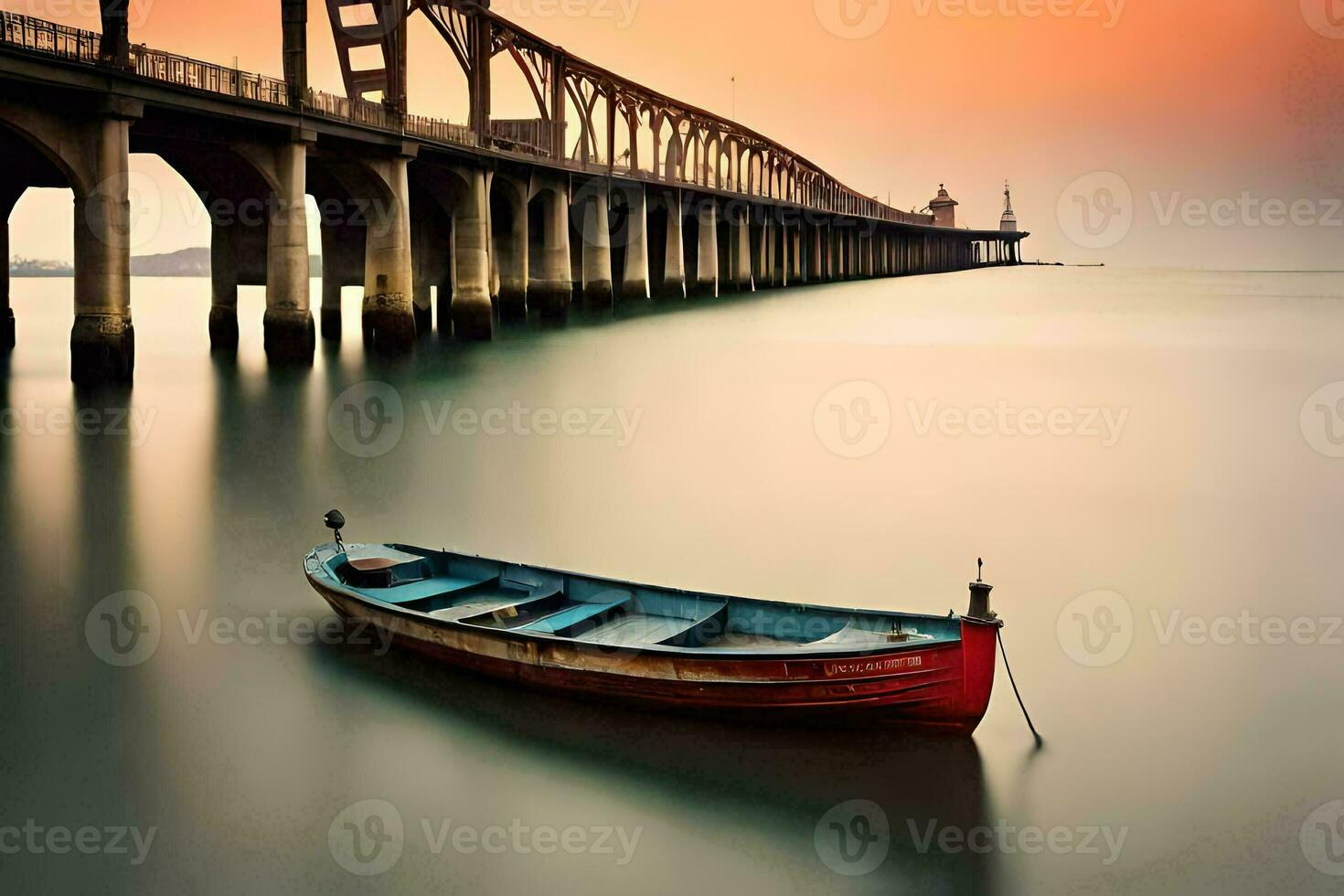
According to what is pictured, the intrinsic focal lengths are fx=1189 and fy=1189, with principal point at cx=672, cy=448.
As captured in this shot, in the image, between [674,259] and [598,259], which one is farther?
[674,259]

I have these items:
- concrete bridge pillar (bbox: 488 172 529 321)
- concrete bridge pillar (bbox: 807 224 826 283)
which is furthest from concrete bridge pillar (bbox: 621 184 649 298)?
concrete bridge pillar (bbox: 807 224 826 283)

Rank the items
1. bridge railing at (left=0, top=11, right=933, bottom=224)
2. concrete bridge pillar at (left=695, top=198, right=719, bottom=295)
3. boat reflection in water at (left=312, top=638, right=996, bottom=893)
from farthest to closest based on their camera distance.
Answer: concrete bridge pillar at (left=695, top=198, right=719, bottom=295) → bridge railing at (left=0, top=11, right=933, bottom=224) → boat reflection in water at (left=312, top=638, right=996, bottom=893)

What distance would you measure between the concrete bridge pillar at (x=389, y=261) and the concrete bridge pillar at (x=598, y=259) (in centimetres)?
2797

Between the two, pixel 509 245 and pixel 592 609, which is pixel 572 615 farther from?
pixel 509 245

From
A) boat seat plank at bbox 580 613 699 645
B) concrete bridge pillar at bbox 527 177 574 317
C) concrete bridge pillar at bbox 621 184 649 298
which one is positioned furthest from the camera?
concrete bridge pillar at bbox 621 184 649 298

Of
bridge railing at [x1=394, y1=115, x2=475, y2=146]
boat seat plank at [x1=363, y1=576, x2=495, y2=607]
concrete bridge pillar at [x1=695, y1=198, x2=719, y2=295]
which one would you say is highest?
concrete bridge pillar at [x1=695, y1=198, x2=719, y2=295]

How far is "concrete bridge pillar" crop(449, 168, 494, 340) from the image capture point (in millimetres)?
51250

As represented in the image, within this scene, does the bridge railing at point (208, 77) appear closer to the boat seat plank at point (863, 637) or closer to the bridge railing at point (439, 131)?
the bridge railing at point (439, 131)

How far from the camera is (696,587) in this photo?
48.2ft

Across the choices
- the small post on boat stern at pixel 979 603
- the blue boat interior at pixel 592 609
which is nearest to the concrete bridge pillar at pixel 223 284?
the blue boat interior at pixel 592 609

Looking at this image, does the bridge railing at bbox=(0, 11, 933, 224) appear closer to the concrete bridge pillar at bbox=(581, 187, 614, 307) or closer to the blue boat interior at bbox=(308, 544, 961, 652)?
the concrete bridge pillar at bbox=(581, 187, 614, 307)

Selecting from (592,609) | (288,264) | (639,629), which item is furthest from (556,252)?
(639,629)

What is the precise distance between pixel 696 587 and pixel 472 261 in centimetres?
3876

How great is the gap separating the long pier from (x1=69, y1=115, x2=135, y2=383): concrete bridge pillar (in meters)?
0.05
